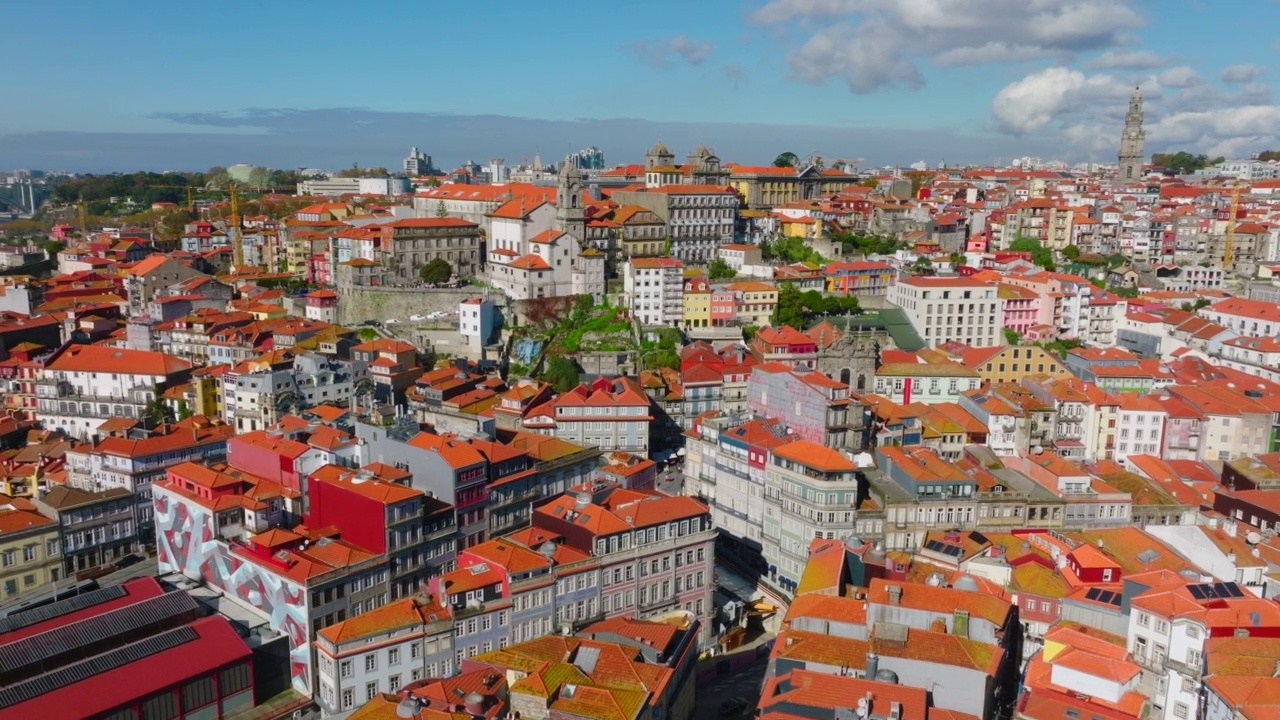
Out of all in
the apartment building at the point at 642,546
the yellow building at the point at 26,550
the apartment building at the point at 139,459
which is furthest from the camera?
the apartment building at the point at 139,459

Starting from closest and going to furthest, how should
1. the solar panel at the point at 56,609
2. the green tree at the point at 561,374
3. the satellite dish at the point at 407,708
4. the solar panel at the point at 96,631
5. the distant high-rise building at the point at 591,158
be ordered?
the satellite dish at the point at 407,708 → the solar panel at the point at 96,631 → the solar panel at the point at 56,609 → the green tree at the point at 561,374 → the distant high-rise building at the point at 591,158

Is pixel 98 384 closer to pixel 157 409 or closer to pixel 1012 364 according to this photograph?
pixel 157 409

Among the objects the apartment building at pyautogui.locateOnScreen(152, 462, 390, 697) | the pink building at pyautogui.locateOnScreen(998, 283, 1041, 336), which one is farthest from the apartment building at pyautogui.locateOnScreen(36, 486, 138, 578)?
the pink building at pyautogui.locateOnScreen(998, 283, 1041, 336)

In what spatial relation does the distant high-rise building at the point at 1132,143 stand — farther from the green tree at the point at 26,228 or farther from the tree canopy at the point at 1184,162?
the green tree at the point at 26,228

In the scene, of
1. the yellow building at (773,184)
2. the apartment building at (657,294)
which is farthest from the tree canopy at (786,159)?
the apartment building at (657,294)

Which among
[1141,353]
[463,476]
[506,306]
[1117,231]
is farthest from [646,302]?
[1117,231]

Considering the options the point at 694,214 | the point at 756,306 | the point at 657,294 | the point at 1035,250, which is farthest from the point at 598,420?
the point at 1035,250
